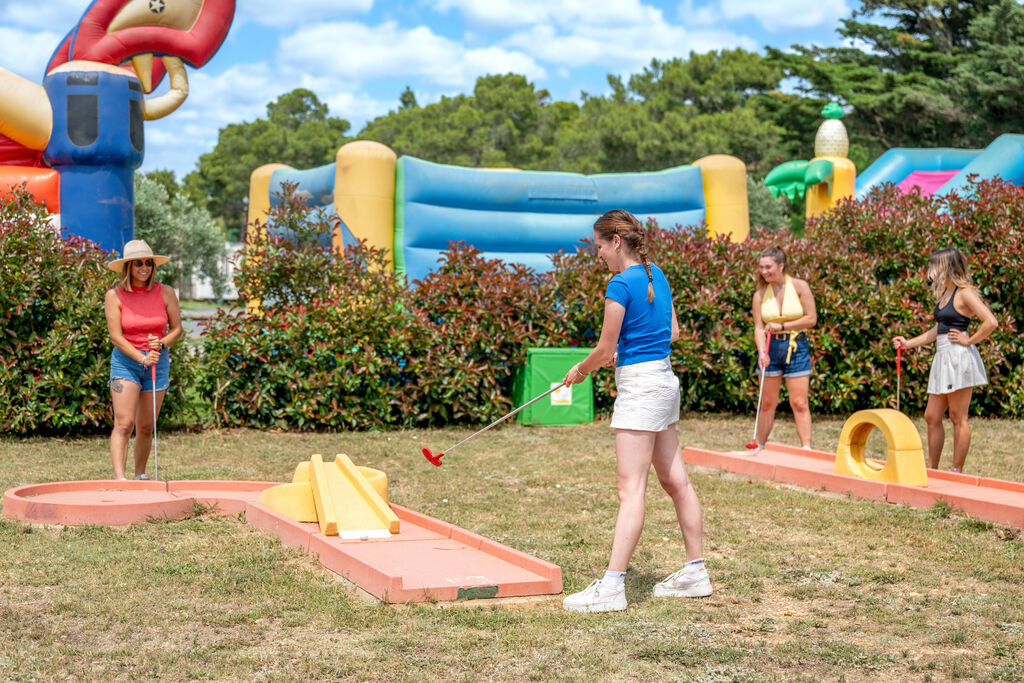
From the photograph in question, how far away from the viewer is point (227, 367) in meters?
9.73

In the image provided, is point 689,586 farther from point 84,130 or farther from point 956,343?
point 84,130

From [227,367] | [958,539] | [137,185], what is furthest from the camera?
[137,185]

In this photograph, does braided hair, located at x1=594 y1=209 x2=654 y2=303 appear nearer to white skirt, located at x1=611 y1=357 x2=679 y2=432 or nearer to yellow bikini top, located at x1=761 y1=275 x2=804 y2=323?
white skirt, located at x1=611 y1=357 x2=679 y2=432

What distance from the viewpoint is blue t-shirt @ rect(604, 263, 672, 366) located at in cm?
440

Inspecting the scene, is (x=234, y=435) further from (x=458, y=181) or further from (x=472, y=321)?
(x=458, y=181)

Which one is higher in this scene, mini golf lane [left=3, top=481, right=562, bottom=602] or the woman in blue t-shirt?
the woman in blue t-shirt

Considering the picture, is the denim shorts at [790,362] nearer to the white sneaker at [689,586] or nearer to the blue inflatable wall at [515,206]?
the white sneaker at [689,586]

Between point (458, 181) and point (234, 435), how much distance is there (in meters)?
6.38

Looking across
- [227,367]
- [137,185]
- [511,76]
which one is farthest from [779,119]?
[227,367]

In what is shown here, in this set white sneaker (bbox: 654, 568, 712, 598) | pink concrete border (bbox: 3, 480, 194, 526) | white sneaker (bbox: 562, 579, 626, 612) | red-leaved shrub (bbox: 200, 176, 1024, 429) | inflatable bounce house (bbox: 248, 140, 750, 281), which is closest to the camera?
white sneaker (bbox: 562, 579, 626, 612)

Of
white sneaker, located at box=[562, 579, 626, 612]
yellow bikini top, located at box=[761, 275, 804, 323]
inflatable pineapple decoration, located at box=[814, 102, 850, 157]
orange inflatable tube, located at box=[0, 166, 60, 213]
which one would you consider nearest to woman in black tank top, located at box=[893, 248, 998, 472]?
yellow bikini top, located at box=[761, 275, 804, 323]

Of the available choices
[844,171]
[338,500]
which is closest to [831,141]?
[844,171]

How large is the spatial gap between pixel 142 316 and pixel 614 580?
13.0 ft

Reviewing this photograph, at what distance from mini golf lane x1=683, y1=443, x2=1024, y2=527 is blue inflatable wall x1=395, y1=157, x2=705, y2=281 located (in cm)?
679
